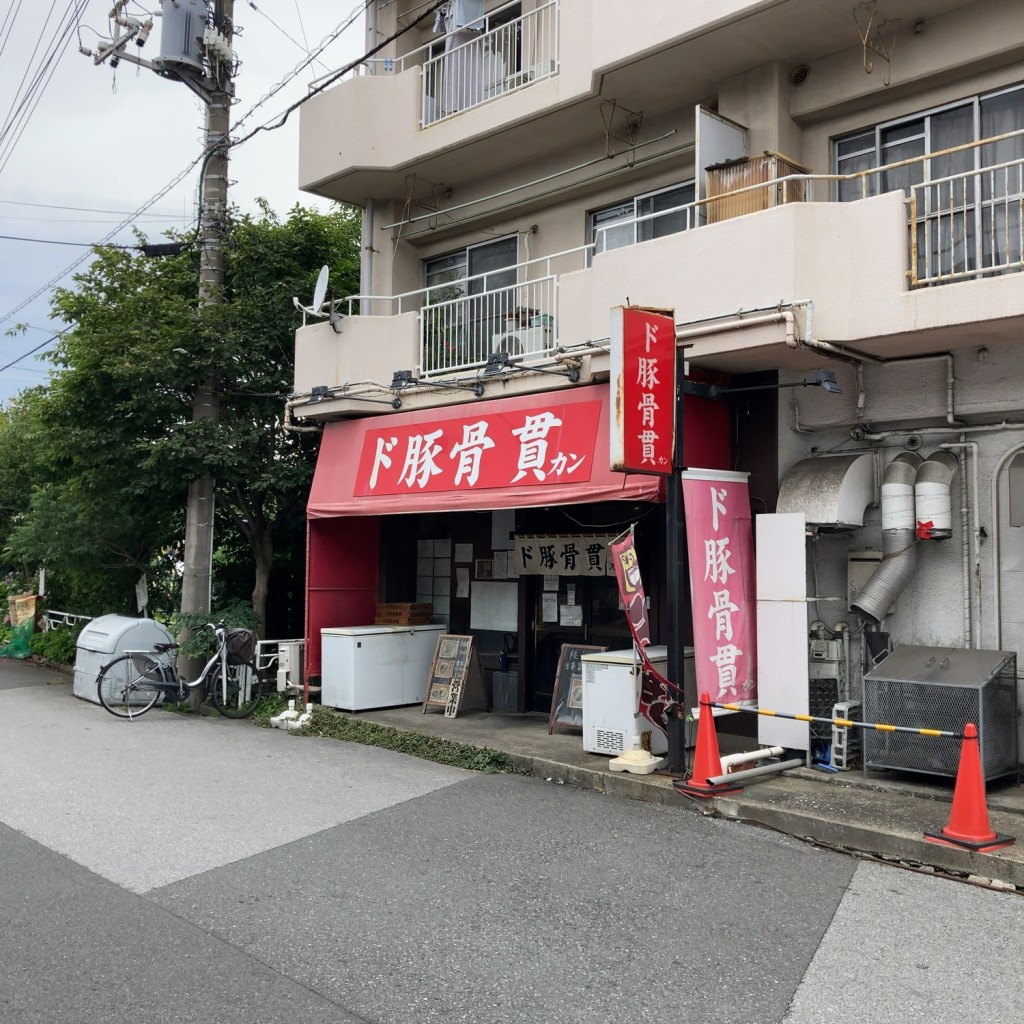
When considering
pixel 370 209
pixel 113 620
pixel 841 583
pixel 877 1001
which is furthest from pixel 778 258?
pixel 113 620

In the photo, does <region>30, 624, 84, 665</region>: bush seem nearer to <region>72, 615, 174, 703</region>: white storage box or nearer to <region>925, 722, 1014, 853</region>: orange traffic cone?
<region>72, 615, 174, 703</region>: white storage box

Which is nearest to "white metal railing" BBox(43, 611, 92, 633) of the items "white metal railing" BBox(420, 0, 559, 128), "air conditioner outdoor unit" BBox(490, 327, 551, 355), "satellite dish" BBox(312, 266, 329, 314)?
"satellite dish" BBox(312, 266, 329, 314)

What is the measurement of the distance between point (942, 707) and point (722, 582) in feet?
7.56

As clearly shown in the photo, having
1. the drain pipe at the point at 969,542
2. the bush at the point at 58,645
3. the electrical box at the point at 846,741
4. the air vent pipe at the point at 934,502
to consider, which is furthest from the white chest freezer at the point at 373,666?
the bush at the point at 58,645

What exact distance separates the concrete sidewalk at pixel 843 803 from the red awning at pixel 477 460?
2.73 m

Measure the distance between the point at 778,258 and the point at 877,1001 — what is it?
642 centimetres

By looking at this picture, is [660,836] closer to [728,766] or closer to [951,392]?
[728,766]

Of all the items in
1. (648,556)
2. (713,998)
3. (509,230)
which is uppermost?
(509,230)

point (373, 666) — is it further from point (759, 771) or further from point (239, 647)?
point (759, 771)

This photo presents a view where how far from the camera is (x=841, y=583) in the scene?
1001 cm

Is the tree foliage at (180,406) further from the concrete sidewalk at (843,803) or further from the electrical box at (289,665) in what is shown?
the concrete sidewalk at (843,803)

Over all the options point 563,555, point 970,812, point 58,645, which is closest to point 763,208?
point 563,555

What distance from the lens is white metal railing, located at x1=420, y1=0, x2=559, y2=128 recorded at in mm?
12867

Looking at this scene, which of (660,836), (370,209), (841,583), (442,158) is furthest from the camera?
(370,209)
